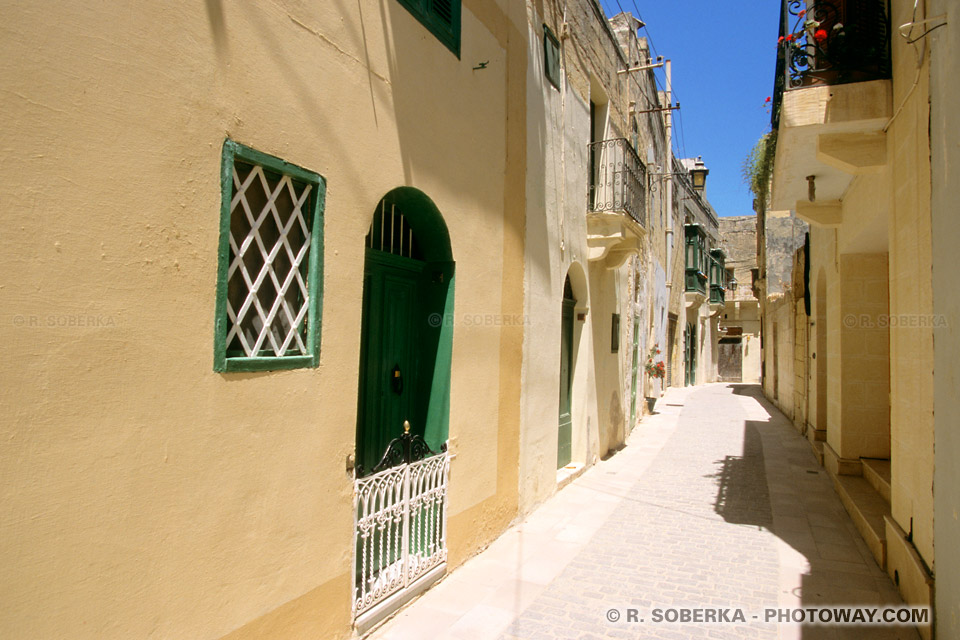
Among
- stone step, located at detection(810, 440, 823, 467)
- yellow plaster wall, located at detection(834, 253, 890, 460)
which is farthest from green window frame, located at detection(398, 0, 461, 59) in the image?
stone step, located at detection(810, 440, 823, 467)

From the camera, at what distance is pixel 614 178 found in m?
8.67

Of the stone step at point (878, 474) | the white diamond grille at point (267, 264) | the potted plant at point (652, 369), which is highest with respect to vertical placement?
the white diamond grille at point (267, 264)

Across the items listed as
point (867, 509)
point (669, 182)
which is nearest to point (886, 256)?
point (867, 509)

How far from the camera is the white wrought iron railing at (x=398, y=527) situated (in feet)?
12.7

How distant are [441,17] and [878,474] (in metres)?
6.69

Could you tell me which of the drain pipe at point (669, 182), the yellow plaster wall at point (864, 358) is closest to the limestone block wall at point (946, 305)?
the yellow plaster wall at point (864, 358)

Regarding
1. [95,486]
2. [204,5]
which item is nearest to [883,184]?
[204,5]

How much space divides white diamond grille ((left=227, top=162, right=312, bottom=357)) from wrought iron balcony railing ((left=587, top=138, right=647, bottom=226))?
5.98 metres

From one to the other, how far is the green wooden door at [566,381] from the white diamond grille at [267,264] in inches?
208

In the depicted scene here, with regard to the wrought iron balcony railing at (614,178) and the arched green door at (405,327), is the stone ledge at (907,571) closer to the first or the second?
the arched green door at (405,327)

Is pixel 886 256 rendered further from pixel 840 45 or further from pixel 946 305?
pixel 946 305

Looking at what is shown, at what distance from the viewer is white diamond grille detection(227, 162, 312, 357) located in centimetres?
304

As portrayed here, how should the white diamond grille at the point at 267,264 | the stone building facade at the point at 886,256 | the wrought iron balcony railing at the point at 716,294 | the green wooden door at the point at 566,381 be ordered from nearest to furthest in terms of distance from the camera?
the white diamond grille at the point at 267,264 < the stone building facade at the point at 886,256 < the green wooden door at the point at 566,381 < the wrought iron balcony railing at the point at 716,294

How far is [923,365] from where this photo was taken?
13.8ft
